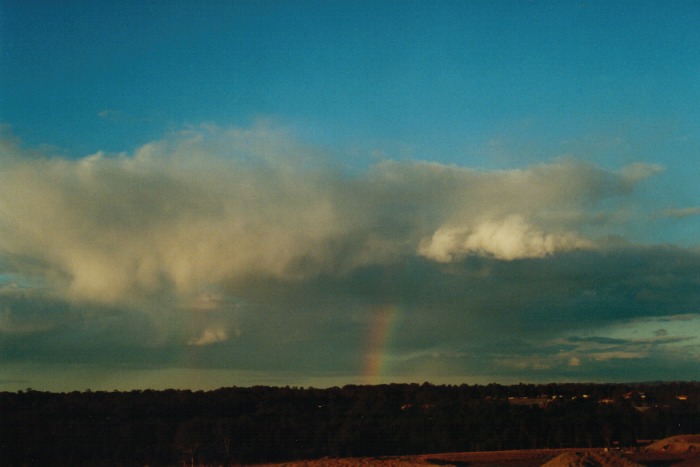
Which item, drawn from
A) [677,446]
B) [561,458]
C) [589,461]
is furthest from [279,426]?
[677,446]

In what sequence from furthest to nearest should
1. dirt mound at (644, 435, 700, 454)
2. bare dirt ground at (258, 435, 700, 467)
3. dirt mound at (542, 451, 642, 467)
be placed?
dirt mound at (644, 435, 700, 454) → bare dirt ground at (258, 435, 700, 467) → dirt mound at (542, 451, 642, 467)

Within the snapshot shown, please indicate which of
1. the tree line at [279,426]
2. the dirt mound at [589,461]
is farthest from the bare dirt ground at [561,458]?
the tree line at [279,426]

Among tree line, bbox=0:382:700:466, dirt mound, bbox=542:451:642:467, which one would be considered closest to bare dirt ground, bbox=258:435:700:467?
dirt mound, bbox=542:451:642:467

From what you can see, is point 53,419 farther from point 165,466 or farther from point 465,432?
point 465,432

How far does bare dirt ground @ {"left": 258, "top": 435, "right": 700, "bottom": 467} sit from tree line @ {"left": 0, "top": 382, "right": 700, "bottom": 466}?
3091 mm

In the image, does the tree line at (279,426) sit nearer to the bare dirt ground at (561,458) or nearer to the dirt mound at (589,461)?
the bare dirt ground at (561,458)

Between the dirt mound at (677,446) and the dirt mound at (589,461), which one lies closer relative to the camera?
the dirt mound at (589,461)

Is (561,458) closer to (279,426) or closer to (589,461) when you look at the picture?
(589,461)

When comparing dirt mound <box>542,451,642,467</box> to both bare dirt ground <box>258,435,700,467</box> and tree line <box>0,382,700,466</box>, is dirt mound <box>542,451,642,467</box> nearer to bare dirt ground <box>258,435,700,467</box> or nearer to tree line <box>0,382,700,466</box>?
bare dirt ground <box>258,435,700,467</box>

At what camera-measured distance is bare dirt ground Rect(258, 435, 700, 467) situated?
34844 millimetres

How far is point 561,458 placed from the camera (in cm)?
3475

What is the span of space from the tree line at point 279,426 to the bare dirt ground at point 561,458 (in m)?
3.09

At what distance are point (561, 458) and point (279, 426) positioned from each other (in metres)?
24.3

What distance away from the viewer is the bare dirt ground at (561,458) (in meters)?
34.8
